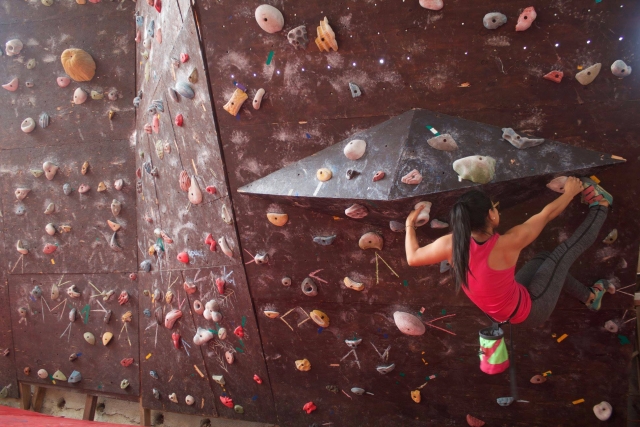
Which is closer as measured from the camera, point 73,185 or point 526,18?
point 526,18

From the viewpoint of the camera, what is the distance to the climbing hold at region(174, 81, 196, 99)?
2752 millimetres

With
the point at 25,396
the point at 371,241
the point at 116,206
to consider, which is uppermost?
the point at 371,241

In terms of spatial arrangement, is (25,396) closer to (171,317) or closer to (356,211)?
→ (171,317)

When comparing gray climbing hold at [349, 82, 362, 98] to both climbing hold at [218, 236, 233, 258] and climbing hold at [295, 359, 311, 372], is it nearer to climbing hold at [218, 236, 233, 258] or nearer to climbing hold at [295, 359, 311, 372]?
climbing hold at [218, 236, 233, 258]

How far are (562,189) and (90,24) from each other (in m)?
3.17

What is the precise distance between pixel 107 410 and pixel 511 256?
3616 mm

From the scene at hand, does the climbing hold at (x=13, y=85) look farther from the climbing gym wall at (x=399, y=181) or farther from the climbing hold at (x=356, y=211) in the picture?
the climbing hold at (x=356, y=211)

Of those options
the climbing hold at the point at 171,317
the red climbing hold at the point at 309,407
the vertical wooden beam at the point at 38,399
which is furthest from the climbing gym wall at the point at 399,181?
the vertical wooden beam at the point at 38,399

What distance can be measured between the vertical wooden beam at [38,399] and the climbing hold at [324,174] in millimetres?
3399

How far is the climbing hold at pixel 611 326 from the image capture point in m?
2.36

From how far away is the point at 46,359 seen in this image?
4102mm

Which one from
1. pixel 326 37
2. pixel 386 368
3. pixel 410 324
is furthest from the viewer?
pixel 386 368

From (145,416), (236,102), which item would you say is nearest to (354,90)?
(236,102)

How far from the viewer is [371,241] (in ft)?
8.50
